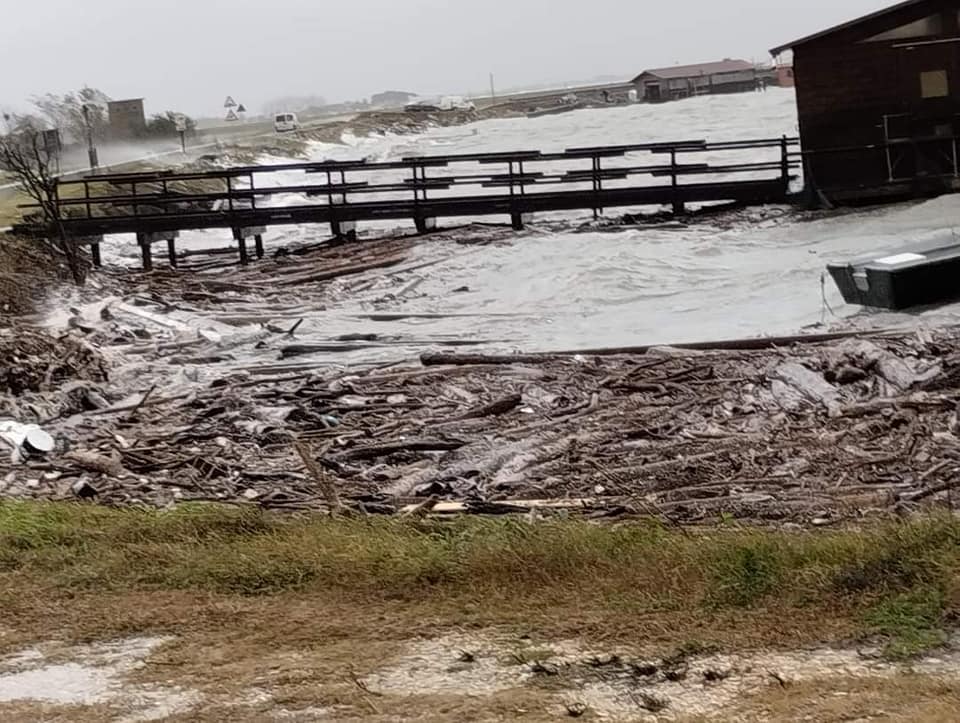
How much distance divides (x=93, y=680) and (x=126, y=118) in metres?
84.6

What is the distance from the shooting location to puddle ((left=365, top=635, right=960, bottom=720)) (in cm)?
517

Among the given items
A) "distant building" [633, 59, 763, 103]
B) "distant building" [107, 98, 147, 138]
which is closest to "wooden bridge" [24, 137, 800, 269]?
"distant building" [107, 98, 147, 138]

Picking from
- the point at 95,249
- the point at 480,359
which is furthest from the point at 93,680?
the point at 95,249

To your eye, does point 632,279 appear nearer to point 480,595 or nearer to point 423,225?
point 423,225

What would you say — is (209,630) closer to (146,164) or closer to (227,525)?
(227,525)

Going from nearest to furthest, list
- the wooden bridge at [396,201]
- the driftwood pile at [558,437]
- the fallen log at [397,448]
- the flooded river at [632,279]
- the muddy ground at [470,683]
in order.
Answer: the muddy ground at [470,683] → the driftwood pile at [558,437] → the fallen log at [397,448] → the flooded river at [632,279] → the wooden bridge at [396,201]

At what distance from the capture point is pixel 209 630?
6594 mm

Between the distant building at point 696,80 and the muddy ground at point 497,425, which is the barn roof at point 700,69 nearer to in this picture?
the distant building at point 696,80

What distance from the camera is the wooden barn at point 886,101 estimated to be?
1251 inches

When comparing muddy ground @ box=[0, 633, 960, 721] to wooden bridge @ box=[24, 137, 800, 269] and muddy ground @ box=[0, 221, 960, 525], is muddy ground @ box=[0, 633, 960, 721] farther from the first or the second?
wooden bridge @ box=[24, 137, 800, 269]

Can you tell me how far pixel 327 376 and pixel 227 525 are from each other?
714 cm

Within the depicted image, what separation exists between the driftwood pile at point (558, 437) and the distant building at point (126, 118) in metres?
73.5

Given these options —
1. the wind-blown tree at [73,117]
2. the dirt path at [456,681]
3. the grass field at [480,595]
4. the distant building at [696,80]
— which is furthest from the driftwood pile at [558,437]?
the distant building at [696,80]

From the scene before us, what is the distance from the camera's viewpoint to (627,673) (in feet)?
18.2
